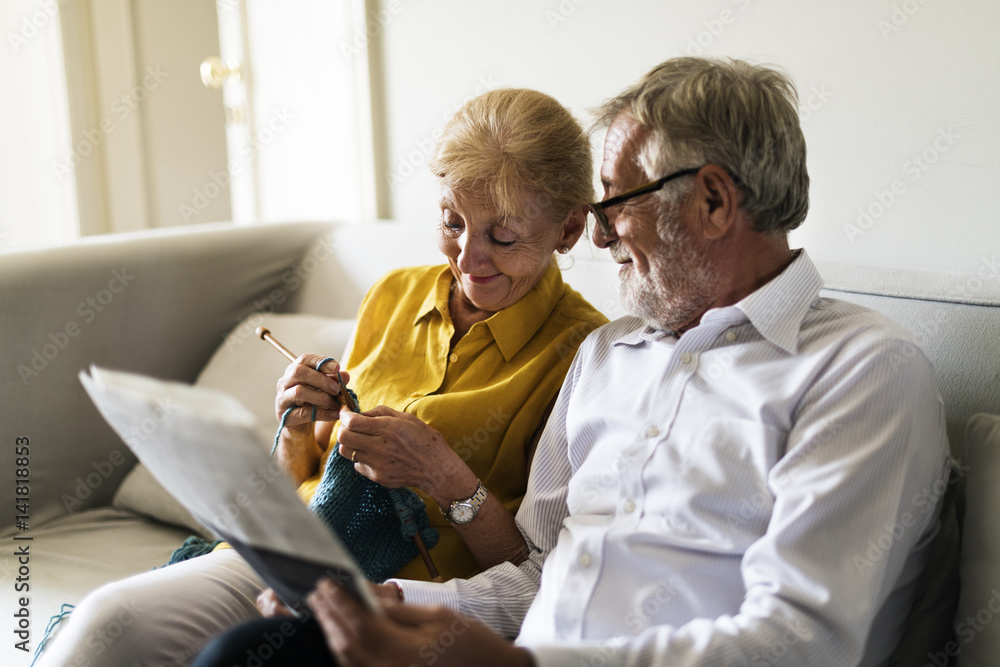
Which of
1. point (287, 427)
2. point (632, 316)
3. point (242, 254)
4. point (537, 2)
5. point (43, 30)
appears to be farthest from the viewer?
point (43, 30)

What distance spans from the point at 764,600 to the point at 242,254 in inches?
66.9

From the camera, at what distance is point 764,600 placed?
0.89m

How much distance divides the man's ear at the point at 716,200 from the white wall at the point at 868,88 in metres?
0.49

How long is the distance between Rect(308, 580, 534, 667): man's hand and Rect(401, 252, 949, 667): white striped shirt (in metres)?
0.10

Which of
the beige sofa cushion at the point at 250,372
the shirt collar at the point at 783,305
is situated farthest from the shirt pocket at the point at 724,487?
the beige sofa cushion at the point at 250,372

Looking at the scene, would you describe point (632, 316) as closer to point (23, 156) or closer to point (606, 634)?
point (606, 634)

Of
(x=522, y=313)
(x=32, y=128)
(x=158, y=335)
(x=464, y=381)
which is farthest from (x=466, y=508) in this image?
(x=32, y=128)

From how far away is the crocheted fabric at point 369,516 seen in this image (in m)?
1.25

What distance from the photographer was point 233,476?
825 mm

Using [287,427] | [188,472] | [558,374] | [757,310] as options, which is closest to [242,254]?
[287,427]

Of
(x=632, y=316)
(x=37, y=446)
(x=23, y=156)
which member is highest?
(x=23, y=156)

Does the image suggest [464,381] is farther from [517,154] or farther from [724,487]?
[724,487]

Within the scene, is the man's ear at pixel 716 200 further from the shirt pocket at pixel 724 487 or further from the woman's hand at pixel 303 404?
the woman's hand at pixel 303 404

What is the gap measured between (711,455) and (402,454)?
17.0 inches
